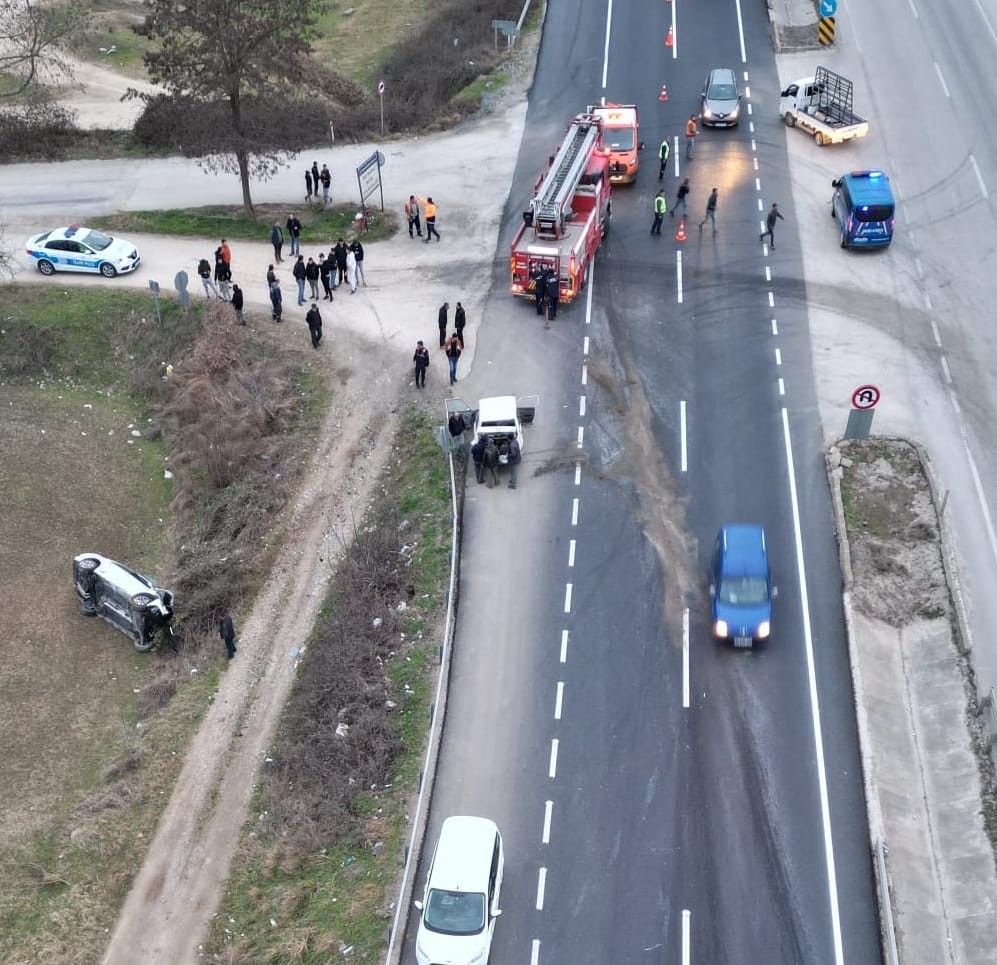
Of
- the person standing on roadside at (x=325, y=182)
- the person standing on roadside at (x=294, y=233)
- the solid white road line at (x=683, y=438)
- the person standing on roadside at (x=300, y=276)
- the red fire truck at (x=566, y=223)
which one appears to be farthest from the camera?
the person standing on roadside at (x=325, y=182)

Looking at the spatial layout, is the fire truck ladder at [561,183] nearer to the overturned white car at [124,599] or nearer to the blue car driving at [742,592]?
the blue car driving at [742,592]

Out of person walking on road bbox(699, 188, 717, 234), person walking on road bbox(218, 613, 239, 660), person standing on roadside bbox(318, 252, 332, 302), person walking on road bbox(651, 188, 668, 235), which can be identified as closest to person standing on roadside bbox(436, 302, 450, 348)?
person standing on roadside bbox(318, 252, 332, 302)

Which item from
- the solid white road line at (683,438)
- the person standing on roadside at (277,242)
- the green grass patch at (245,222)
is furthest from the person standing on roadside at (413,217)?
the solid white road line at (683,438)

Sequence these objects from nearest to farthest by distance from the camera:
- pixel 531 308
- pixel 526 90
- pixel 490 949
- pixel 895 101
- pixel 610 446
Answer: pixel 490 949, pixel 610 446, pixel 531 308, pixel 895 101, pixel 526 90

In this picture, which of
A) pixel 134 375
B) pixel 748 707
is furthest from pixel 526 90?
pixel 748 707

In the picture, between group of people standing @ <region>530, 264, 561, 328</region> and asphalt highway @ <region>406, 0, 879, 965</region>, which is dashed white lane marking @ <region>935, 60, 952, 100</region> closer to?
asphalt highway @ <region>406, 0, 879, 965</region>

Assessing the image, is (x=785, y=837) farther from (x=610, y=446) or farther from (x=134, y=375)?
(x=134, y=375)
